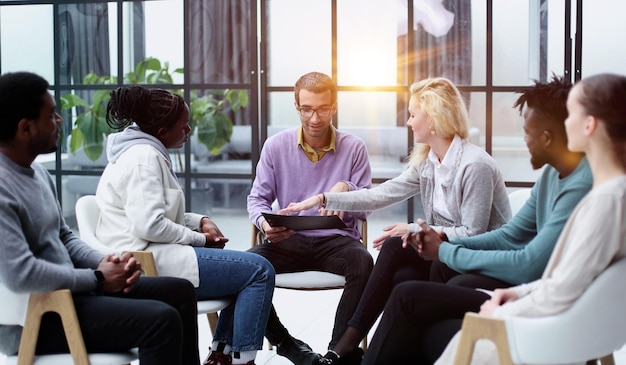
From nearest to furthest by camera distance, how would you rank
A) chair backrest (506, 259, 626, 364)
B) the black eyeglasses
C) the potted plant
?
chair backrest (506, 259, 626, 364) → the black eyeglasses → the potted plant

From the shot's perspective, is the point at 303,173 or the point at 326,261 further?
the point at 303,173

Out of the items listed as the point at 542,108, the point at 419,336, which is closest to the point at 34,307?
the point at 419,336

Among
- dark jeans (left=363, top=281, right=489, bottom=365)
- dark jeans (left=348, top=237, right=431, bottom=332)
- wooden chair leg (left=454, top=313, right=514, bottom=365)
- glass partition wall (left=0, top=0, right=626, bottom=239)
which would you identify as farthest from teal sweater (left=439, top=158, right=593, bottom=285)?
glass partition wall (left=0, top=0, right=626, bottom=239)

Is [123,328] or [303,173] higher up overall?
[303,173]

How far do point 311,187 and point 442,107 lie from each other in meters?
0.77

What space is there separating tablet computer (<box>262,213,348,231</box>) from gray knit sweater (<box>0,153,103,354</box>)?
109cm

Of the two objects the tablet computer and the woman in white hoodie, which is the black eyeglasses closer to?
the tablet computer

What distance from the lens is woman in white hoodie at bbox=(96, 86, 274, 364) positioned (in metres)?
2.95

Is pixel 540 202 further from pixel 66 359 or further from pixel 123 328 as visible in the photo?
pixel 66 359

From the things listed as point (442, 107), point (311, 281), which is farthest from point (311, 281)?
point (442, 107)

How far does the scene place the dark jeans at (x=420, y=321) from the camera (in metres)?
2.45

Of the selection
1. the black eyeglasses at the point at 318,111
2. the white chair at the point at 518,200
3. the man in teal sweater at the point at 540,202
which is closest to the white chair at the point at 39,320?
the man in teal sweater at the point at 540,202

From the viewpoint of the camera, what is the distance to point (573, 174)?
8.03ft

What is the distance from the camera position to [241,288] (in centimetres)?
311
